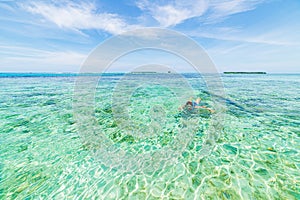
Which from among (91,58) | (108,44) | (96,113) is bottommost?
(96,113)

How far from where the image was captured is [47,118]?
9539mm

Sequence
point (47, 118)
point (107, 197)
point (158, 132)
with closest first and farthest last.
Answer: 1. point (107, 197)
2. point (158, 132)
3. point (47, 118)

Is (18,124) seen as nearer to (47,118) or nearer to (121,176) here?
(47,118)

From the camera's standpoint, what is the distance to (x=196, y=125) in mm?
8094

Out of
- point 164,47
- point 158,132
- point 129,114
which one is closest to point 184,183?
point 158,132

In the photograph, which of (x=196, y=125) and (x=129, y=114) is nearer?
(x=196, y=125)

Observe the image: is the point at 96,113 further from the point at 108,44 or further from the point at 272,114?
the point at 272,114

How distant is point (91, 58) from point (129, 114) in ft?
14.7

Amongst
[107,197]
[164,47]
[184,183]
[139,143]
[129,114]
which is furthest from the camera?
[164,47]

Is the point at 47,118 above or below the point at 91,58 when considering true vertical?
below

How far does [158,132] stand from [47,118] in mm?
7338

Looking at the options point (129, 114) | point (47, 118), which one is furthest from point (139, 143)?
point (47, 118)

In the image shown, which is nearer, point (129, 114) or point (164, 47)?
point (129, 114)

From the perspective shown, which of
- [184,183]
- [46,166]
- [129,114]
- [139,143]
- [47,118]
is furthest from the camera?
[129,114]
